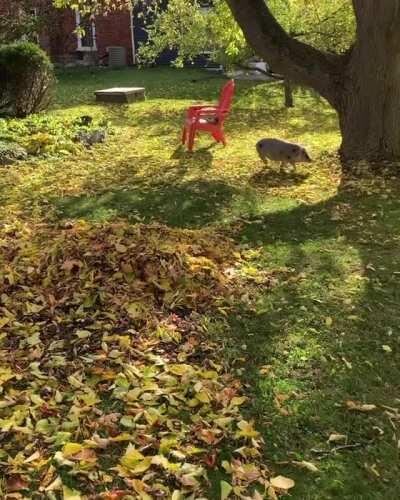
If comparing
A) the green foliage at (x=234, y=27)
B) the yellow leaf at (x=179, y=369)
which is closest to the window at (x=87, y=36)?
the green foliage at (x=234, y=27)

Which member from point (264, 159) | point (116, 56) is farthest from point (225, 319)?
point (116, 56)

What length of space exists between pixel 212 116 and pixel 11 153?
387 centimetres

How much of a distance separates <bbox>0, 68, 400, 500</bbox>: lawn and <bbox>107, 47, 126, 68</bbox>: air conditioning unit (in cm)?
2166

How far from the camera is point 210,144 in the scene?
11.7m

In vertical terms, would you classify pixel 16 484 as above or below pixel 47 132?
below

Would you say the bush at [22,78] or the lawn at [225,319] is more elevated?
the bush at [22,78]

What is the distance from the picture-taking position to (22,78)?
45.0 feet

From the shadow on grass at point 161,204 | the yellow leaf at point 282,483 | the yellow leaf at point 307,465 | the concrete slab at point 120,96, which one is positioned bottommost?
the yellow leaf at point 307,465

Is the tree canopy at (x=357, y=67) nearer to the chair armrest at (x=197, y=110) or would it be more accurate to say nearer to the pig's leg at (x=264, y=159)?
the pig's leg at (x=264, y=159)

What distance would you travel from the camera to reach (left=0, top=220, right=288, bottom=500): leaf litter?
3.25 meters

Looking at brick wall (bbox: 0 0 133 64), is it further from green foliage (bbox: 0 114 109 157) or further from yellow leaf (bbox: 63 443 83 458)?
yellow leaf (bbox: 63 443 83 458)

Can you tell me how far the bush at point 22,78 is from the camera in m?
13.5

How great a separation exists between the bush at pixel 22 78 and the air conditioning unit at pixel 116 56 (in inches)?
621

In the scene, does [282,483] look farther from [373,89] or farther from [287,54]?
[287,54]
